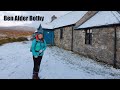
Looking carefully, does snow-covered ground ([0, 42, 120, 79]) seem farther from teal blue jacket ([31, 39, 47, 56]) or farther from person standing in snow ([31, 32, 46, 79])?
teal blue jacket ([31, 39, 47, 56])

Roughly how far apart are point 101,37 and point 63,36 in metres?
7.80

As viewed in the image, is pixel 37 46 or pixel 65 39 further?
pixel 65 39

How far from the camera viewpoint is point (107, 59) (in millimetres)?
9812

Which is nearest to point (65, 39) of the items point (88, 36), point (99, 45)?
point (88, 36)

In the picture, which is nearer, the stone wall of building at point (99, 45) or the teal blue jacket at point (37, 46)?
the teal blue jacket at point (37, 46)

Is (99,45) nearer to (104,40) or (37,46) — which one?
(104,40)

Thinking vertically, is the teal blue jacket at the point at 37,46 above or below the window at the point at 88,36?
below

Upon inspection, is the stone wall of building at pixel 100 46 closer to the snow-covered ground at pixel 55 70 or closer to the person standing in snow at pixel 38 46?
the snow-covered ground at pixel 55 70

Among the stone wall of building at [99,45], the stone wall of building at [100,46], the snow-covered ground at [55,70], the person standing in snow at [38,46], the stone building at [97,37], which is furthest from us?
the stone wall of building at [100,46]

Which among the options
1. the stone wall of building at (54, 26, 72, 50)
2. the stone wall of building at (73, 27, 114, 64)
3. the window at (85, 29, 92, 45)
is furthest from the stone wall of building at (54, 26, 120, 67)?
the stone wall of building at (54, 26, 72, 50)

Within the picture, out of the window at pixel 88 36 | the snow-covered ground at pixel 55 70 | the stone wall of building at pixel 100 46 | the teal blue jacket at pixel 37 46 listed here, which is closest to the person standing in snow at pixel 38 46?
the teal blue jacket at pixel 37 46

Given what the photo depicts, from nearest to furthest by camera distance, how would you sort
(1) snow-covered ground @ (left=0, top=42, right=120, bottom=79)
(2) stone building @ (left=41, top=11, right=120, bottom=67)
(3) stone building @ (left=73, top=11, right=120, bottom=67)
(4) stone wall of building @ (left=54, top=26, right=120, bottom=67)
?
(1) snow-covered ground @ (left=0, top=42, right=120, bottom=79), (3) stone building @ (left=73, top=11, right=120, bottom=67), (2) stone building @ (left=41, top=11, right=120, bottom=67), (4) stone wall of building @ (left=54, top=26, right=120, bottom=67)

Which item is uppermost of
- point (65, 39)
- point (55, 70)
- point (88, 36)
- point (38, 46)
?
point (88, 36)
